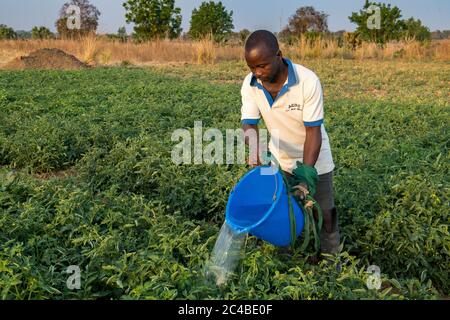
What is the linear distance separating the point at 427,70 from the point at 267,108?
12.6 meters

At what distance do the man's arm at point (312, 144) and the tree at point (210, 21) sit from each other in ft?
89.0

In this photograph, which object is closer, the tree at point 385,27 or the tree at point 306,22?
the tree at point 385,27

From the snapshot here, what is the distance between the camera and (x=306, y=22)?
33.4 meters

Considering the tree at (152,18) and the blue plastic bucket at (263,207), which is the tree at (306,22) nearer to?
the tree at (152,18)

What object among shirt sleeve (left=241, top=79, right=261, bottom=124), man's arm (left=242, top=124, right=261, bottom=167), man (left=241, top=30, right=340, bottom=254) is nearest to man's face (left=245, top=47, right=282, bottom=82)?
man (left=241, top=30, right=340, bottom=254)

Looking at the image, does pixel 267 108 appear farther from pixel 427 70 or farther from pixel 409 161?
pixel 427 70

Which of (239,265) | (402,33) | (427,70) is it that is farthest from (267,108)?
(402,33)

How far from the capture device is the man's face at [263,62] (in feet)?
8.35

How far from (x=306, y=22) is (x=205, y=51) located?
16.4 meters

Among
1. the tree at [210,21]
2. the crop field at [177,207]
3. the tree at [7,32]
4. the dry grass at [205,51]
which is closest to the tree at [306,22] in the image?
the tree at [210,21]

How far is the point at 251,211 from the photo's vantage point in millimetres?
2877

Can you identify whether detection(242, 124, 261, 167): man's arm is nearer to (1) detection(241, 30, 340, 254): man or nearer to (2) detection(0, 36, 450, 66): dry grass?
(1) detection(241, 30, 340, 254): man
